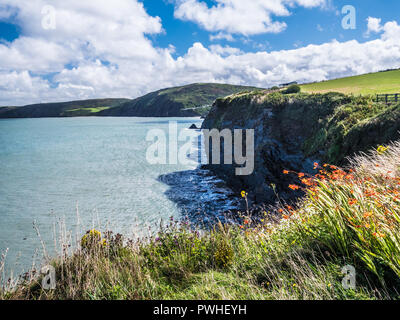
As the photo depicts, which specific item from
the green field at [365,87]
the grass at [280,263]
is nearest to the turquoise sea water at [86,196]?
the grass at [280,263]

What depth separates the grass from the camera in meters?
3.38

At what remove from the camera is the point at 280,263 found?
167 inches

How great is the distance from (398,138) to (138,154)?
1317 inches

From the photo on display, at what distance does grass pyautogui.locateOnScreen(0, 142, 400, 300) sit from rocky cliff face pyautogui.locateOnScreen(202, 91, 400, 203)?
300 inches

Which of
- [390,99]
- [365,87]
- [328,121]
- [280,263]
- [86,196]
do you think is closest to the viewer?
[280,263]

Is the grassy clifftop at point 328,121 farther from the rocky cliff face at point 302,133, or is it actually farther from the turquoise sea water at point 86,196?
the turquoise sea water at point 86,196

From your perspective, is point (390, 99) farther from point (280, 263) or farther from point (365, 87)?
point (280, 263)

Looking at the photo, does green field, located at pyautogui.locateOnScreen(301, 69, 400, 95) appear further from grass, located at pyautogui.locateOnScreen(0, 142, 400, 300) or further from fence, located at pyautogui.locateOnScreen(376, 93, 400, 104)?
grass, located at pyautogui.locateOnScreen(0, 142, 400, 300)

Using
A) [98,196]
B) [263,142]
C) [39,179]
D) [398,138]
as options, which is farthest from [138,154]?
[398,138]

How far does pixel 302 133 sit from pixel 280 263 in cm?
1664

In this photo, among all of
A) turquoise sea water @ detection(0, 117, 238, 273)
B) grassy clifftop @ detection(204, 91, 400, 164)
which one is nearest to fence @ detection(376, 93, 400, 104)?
grassy clifftop @ detection(204, 91, 400, 164)

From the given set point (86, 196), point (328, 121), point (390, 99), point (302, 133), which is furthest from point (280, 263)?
point (390, 99)

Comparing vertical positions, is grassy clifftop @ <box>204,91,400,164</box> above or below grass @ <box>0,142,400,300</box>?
above
